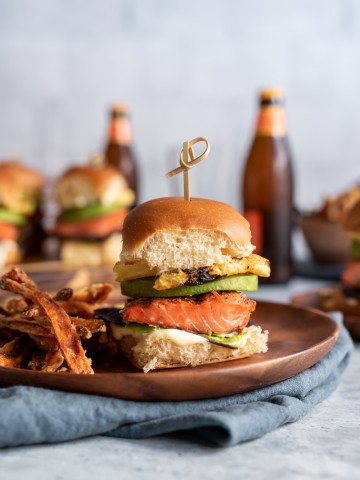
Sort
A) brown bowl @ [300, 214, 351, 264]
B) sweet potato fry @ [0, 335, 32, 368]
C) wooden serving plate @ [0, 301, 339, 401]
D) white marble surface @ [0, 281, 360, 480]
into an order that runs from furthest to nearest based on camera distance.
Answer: brown bowl @ [300, 214, 351, 264], sweet potato fry @ [0, 335, 32, 368], wooden serving plate @ [0, 301, 339, 401], white marble surface @ [0, 281, 360, 480]

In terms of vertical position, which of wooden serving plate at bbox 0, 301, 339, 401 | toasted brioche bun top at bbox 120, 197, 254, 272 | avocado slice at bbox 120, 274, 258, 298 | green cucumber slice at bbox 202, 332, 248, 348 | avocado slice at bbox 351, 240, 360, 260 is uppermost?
toasted brioche bun top at bbox 120, 197, 254, 272

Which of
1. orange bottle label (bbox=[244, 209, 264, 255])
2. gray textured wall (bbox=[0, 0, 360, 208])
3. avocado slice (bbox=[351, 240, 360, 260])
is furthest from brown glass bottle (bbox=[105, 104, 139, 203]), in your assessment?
avocado slice (bbox=[351, 240, 360, 260])

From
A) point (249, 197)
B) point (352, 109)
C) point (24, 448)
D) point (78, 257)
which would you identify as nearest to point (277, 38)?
point (352, 109)

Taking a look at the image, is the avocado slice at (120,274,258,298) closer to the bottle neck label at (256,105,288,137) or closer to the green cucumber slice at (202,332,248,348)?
the green cucumber slice at (202,332,248,348)

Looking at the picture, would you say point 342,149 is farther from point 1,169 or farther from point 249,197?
point 1,169

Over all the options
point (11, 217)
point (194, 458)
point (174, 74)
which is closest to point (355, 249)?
point (194, 458)

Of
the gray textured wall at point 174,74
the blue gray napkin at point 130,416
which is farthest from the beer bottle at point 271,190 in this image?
the blue gray napkin at point 130,416

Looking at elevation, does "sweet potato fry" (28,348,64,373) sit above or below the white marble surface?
above
